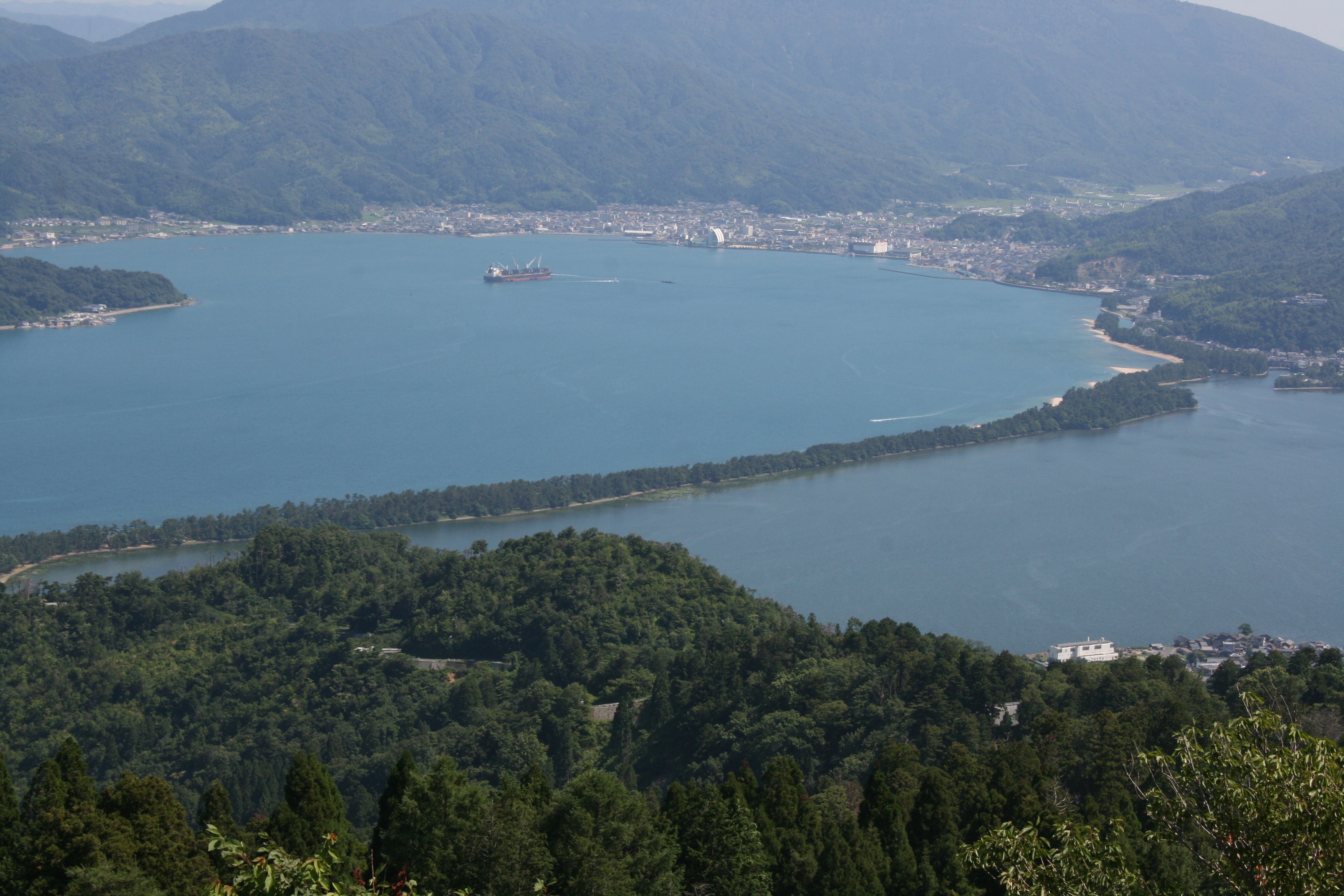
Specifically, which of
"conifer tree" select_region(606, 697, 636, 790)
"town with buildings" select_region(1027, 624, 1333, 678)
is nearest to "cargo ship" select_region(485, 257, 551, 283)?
"town with buildings" select_region(1027, 624, 1333, 678)

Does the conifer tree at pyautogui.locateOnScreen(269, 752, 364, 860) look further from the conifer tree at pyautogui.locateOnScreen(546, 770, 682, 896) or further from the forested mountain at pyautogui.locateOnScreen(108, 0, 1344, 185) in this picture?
the forested mountain at pyautogui.locateOnScreen(108, 0, 1344, 185)

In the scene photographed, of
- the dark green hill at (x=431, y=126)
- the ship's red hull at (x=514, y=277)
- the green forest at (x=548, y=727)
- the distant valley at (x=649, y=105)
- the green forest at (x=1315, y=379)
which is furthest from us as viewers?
the dark green hill at (x=431, y=126)

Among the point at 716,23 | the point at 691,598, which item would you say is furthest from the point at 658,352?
the point at 716,23

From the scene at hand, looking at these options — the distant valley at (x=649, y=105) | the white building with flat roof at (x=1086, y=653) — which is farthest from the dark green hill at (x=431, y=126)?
the white building with flat roof at (x=1086, y=653)

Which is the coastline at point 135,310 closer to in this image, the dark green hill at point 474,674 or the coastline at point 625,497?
the coastline at point 625,497

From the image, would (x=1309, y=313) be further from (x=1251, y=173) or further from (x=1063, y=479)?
(x=1251, y=173)

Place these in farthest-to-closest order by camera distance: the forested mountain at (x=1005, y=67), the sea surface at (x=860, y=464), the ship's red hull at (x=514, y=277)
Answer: the forested mountain at (x=1005, y=67) < the ship's red hull at (x=514, y=277) < the sea surface at (x=860, y=464)

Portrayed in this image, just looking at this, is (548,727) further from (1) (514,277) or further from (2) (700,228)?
(2) (700,228)
